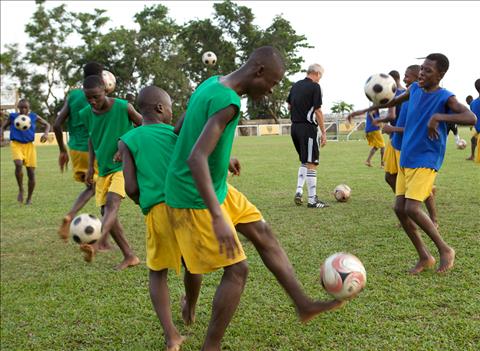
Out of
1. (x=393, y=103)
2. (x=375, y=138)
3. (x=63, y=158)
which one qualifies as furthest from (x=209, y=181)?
(x=375, y=138)

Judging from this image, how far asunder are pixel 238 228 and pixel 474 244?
3242mm

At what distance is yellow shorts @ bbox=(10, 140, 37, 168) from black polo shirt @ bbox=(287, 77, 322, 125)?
536 cm

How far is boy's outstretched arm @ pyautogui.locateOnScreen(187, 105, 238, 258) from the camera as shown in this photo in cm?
244

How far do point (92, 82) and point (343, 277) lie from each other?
10.7 feet

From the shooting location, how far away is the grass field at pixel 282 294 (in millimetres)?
3336

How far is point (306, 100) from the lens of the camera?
8266mm

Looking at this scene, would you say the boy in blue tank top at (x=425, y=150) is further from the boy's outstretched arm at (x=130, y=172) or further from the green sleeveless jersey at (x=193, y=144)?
the boy's outstretched arm at (x=130, y=172)

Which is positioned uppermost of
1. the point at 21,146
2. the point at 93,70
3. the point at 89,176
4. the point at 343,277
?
the point at 93,70

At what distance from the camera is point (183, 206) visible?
9.46 ft

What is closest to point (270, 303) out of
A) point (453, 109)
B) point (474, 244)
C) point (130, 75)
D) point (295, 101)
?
point (453, 109)

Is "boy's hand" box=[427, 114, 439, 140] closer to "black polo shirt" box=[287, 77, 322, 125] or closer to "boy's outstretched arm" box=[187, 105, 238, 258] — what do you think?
"boy's outstretched arm" box=[187, 105, 238, 258]

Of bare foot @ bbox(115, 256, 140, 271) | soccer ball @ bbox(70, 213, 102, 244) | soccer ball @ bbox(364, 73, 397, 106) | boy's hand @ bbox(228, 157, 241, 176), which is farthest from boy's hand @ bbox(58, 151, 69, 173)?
soccer ball @ bbox(364, 73, 397, 106)

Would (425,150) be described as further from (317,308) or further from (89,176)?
(89,176)

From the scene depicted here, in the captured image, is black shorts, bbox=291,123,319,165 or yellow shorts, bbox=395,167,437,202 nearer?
yellow shorts, bbox=395,167,437,202
